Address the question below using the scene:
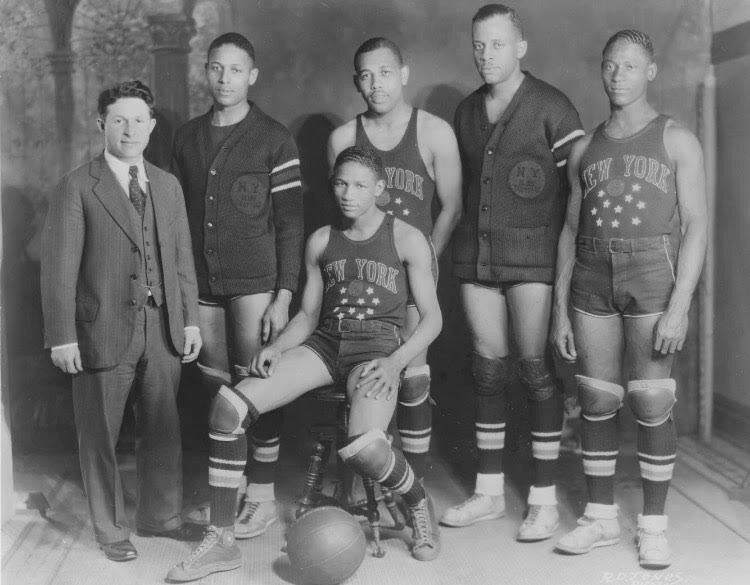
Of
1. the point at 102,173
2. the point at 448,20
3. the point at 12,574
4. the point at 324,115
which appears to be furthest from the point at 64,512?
the point at 448,20

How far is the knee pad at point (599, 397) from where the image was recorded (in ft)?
10.8

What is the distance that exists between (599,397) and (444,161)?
1.15 metres

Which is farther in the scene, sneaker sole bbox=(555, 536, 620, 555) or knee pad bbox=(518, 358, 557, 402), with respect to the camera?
knee pad bbox=(518, 358, 557, 402)

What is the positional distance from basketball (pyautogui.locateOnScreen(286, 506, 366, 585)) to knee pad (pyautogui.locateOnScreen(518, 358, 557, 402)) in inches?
38.2

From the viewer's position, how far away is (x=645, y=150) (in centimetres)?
317

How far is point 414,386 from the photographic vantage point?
3.50 metres

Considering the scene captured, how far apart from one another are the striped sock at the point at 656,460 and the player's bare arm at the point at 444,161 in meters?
1.13

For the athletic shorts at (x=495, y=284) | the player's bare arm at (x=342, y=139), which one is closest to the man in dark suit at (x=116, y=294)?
the player's bare arm at (x=342, y=139)

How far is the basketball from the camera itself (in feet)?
9.66

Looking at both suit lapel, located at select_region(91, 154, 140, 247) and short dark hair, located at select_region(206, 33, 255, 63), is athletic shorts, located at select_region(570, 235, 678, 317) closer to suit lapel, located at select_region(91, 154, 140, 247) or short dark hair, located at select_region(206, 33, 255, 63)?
short dark hair, located at select_region(206, 33, 255, 63)

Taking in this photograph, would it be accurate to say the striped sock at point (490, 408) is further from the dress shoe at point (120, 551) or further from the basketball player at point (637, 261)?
the dress shoe at point (120, 551)

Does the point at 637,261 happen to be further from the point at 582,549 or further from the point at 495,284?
the point at 582,549

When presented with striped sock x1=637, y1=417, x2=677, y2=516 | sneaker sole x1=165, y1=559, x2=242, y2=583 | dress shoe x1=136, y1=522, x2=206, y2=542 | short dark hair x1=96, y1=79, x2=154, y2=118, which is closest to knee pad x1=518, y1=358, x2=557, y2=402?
striped sock x1=637, y1=417, x2=677, y2=516

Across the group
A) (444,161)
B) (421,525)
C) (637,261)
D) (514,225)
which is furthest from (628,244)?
(421,525)
